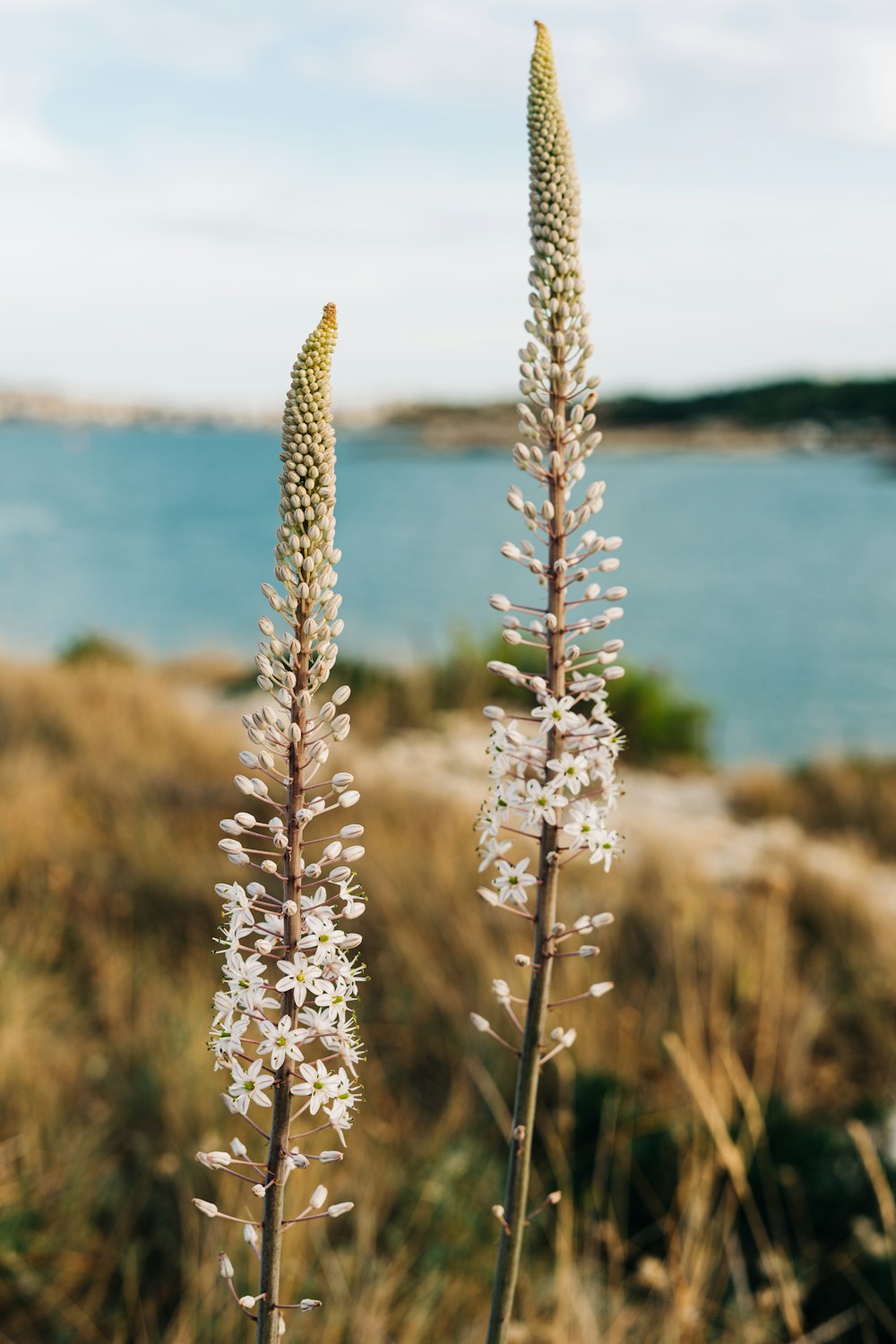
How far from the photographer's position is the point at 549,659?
6.51ft

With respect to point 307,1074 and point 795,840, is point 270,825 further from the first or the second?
point 795,840

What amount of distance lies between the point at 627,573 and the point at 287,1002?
4676 cm

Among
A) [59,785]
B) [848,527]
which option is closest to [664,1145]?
[59,785]

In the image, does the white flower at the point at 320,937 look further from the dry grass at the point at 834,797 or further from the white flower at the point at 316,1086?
the dry grass at the point at 834,797

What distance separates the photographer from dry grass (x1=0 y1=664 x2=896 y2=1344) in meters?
4.34

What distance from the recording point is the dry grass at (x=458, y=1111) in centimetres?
434

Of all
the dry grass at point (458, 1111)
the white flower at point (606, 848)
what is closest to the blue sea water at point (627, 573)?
the dry grass at point (458, 1111)

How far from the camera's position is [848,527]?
63156 millimetres

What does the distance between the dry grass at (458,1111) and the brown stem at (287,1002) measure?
6.10 ft

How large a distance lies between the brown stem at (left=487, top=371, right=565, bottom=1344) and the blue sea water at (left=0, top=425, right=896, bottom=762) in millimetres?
15582

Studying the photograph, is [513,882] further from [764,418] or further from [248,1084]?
[764,418]

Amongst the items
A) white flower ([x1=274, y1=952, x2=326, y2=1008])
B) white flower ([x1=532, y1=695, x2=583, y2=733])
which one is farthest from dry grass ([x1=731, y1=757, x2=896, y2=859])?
white flower ([x1=274, y1=952, x2=326, y2=1008])

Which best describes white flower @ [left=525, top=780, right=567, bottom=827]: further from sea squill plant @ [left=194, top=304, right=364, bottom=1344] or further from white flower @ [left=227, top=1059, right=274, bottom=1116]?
white flower @ [left=227, top=1059, right=274, bottom=1116]

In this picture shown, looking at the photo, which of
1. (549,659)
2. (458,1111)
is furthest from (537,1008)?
(458,1111)
